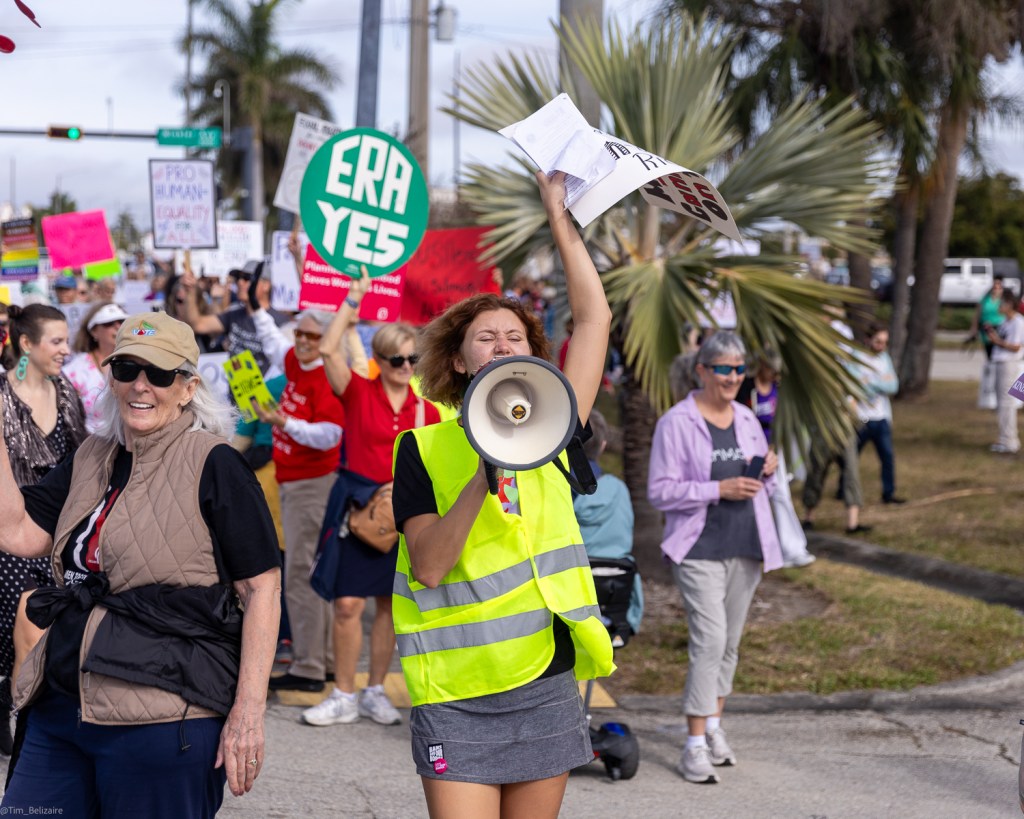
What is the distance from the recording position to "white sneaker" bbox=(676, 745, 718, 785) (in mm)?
5656

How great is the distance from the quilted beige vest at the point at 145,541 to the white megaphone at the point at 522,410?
792 millimetres

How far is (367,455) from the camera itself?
6.28m

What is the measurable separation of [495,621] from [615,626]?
93.5 inches

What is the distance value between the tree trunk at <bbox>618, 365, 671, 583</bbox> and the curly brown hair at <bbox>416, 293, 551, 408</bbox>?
19.0 ft

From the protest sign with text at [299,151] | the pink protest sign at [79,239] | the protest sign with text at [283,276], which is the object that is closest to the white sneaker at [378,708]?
the protest sign with text at [299,151]

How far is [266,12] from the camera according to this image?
5134 cm

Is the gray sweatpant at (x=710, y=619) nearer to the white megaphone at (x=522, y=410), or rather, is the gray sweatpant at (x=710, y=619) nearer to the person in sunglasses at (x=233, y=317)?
the white megaphone at (x=522, y=410)

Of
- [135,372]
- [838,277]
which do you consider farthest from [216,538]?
[838,277]

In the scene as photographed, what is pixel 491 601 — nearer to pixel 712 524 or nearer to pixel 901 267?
pixel 712 524

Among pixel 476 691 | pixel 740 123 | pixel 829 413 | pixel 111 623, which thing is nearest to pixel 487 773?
pixel 476 691

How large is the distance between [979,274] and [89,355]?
4776cm

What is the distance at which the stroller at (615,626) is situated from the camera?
5.28m

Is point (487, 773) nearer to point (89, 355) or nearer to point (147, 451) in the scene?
point (147, 451)

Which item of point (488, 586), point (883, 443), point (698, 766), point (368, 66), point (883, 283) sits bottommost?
point (698, 766)
